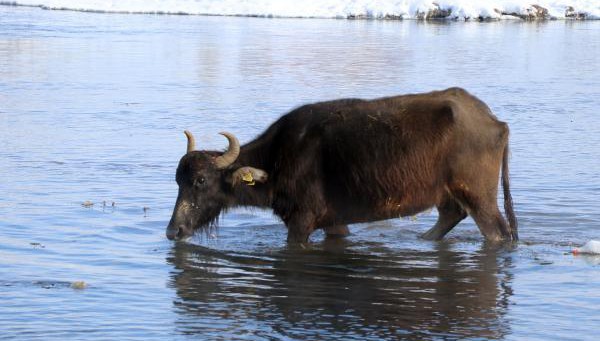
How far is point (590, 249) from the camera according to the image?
32.2 ft

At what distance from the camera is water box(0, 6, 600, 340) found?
7887mm

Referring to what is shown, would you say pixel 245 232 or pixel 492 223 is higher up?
pixel 492 223

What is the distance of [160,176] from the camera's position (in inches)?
515

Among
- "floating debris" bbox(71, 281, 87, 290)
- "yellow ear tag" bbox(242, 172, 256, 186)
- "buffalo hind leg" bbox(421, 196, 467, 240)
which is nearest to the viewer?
"floating debris" bbox(71, 281, 87, 290)

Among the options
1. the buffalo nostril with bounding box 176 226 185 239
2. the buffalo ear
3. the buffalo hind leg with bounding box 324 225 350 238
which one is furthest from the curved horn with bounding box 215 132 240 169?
the buffalo hind leg with bounding box 324 225 350 238

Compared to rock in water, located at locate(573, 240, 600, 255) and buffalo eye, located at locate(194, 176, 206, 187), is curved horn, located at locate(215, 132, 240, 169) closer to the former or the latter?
buffalo eye, located at locate(194, 176, 206, 187)

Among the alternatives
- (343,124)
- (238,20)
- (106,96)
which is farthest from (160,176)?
(238,20)

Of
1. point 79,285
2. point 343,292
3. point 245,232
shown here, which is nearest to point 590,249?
point 343,292

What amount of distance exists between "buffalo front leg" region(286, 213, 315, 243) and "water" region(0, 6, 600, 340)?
14cm

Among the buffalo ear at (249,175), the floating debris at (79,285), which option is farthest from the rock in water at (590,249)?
the floating debris at (79,285)

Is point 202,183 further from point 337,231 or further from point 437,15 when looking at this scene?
point 437,15

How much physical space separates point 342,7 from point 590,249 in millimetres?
42192

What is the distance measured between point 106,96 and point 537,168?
29.0 ft

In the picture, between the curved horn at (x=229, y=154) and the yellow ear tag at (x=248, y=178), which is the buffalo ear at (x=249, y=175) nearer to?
the yellow ear tag at (x=248, y=178)
